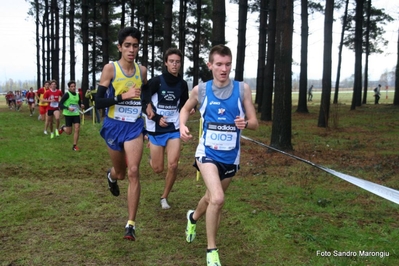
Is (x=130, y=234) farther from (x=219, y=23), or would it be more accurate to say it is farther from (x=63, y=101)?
(x=63, y=101)

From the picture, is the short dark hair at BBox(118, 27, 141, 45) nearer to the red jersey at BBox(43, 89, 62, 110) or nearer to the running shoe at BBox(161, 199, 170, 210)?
the running shoe at BBox(161, 199, 170, 210)

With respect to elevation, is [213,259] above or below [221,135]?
below

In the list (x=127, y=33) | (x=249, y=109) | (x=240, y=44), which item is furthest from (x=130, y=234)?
(x=240, y=44)

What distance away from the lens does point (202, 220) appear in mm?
6105

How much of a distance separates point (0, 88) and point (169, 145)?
695ft

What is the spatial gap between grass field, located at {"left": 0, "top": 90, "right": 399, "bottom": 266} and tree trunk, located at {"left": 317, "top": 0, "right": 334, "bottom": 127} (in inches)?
280

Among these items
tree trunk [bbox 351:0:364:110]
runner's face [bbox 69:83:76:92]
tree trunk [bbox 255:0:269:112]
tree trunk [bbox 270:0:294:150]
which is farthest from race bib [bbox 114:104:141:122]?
tree trunk [bbox 351:0:364:110]

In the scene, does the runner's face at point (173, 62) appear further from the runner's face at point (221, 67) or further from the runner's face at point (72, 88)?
the runner's face at point (72, 88)

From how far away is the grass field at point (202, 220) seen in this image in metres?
4.68

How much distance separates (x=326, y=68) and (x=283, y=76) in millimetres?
7835

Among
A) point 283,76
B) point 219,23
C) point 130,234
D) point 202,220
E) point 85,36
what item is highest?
point 85,36

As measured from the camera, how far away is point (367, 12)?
3569 cm

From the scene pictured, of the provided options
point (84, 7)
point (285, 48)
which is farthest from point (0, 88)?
point (285, 48)

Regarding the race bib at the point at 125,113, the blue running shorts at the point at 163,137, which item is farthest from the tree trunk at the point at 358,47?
the race bib at the point at 125,113
